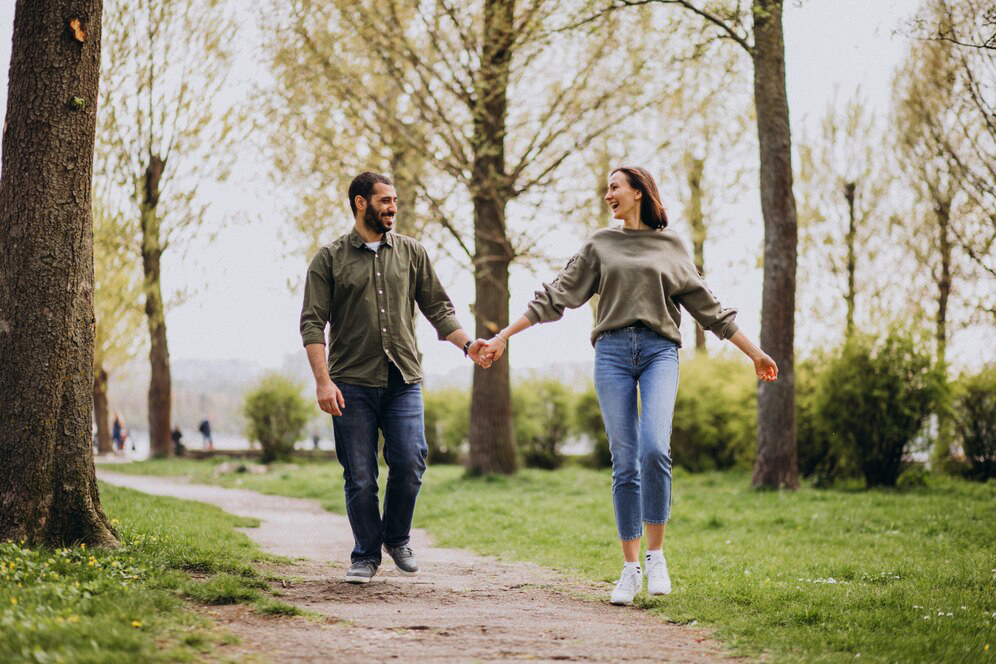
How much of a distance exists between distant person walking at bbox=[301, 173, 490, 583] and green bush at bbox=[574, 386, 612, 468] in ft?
49.7

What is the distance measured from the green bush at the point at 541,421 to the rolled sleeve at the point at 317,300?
1661 cm

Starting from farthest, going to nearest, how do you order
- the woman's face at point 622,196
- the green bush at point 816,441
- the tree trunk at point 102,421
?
the tree trunk at point 102,421 < the green bush at point 816,441 < the woman's face at point 622,196

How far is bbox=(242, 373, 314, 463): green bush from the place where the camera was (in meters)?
24.8

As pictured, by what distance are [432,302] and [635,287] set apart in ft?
4.18

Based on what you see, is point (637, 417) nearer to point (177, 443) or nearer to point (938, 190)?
point (938, 190)

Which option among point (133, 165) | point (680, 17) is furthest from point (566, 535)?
point (133, 165)

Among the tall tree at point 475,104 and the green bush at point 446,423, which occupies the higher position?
the tall tree at point 475,104

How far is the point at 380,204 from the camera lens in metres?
5.45

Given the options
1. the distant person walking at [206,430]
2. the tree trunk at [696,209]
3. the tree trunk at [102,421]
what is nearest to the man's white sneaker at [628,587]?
the tree trunk at [696,209]

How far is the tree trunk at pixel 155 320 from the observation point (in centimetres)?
2248

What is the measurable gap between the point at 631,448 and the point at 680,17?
909 cm

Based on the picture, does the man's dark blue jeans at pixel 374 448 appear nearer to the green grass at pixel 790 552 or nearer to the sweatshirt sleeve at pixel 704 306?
the green grass at pixel 790 552

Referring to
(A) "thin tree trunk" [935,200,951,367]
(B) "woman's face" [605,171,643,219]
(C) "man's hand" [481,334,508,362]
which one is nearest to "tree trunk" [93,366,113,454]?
(A) "thin tree trunk" [935,200,951,367]

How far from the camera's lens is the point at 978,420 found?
47.2 feet
